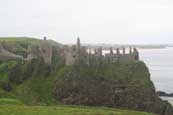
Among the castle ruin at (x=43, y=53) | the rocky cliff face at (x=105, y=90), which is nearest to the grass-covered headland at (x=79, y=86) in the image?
the rocky cliff face at (x=105, y=90)

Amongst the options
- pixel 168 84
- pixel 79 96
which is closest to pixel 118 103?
pixel 79 96

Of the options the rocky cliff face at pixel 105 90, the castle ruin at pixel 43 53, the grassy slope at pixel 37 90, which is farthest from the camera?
the castle ruin at pixel 43 53

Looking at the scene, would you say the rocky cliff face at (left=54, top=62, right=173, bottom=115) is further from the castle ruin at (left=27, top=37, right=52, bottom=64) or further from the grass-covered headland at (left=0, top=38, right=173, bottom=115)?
the castle ruin at (left=27, top=37, right=52, bottom=64)

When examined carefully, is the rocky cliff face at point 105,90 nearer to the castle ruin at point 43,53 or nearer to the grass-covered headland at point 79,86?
the grass-covered headland at point 79,86

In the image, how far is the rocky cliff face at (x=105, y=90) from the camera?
100 metres

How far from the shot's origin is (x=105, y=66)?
11369cm

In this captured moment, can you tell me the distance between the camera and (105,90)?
103375mm

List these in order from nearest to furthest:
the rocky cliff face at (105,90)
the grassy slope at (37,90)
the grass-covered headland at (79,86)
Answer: the grassy slope at (37,90) → the grass-covered headland at (79,86) → the rocky cliff face at (105,90)

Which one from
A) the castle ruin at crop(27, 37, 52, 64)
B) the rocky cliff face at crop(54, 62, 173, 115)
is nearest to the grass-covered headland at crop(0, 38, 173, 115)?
the rocky cliff face at crop(54, 62, 173, 115)

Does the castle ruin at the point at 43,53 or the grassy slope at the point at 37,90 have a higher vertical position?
the castle ruin at the point at 43,53

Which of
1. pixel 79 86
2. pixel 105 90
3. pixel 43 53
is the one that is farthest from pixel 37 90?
pixel 43 53

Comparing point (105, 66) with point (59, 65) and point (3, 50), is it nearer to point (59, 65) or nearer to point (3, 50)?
point (59, 65)

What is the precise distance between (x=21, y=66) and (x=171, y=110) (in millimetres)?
42031

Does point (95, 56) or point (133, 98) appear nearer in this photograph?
point (133, 98)
